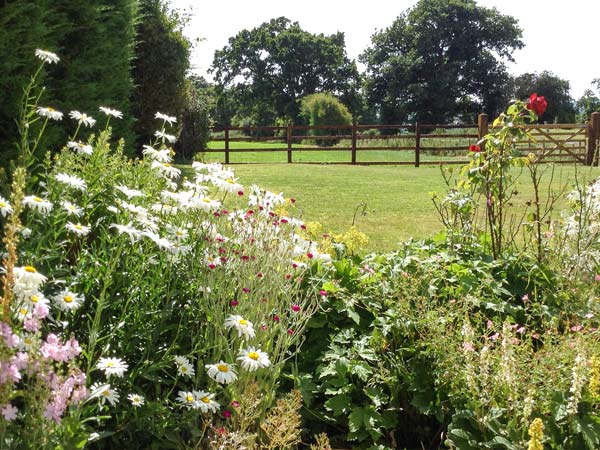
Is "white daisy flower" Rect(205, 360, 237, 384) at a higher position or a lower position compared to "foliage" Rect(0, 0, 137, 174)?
lower

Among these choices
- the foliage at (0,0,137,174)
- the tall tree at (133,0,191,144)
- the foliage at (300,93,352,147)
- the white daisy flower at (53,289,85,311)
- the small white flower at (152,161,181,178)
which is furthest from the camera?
the foliage at (300,93,352,147)

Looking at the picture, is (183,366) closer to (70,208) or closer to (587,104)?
(70,208)

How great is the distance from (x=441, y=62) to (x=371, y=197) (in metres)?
41.8

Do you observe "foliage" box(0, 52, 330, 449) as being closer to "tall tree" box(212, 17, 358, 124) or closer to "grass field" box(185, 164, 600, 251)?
"grass field" box(185, 164, 600, 251)

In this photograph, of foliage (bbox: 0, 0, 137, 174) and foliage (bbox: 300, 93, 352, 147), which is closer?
foliage (bbox: 0, 0, 137, 174)

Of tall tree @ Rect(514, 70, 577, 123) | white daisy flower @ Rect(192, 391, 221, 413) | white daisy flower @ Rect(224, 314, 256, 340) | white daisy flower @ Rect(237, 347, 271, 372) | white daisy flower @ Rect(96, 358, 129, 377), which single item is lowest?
white daisy flower @ Rect(192, 391, 221, 413)

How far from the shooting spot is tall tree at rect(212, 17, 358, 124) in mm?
55000

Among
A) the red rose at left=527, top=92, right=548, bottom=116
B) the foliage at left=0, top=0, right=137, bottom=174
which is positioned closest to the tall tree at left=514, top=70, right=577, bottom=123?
the foliage at left=0, top=0, right=137, bottom=174

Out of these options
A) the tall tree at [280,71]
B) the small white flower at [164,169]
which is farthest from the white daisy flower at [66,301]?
the tall tree at [280,71]

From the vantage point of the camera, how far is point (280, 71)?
56281 mm

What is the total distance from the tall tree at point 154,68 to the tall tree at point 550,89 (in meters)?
47.0

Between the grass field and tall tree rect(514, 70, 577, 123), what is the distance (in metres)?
41.6

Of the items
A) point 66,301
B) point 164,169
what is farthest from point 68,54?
point 66,301

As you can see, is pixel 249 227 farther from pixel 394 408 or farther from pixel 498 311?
pixel 498 311
